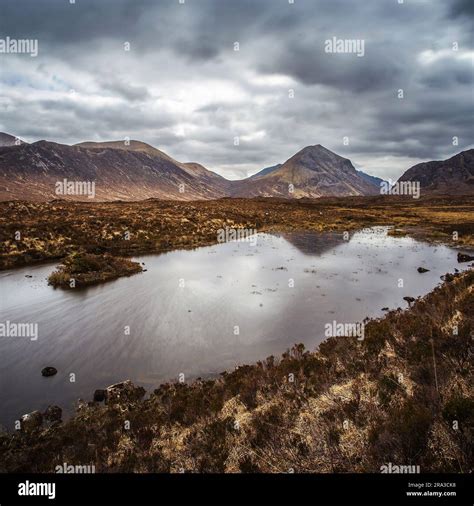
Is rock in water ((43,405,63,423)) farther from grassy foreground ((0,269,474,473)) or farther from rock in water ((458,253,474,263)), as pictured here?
rock in water ((458,253,474,263))

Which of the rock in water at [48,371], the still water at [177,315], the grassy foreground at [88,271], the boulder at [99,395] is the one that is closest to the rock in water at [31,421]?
the still water at [177,315]

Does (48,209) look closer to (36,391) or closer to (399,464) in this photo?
(36,391)

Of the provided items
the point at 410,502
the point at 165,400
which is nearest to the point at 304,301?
the point at 165,400

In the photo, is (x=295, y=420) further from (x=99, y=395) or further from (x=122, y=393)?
(x=99, y=395)

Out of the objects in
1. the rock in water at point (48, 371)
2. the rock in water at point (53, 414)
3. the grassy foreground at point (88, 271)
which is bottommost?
the rock in water at point (53, 414)

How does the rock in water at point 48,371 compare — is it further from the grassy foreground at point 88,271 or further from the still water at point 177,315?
the grassy foreground at point 88,271

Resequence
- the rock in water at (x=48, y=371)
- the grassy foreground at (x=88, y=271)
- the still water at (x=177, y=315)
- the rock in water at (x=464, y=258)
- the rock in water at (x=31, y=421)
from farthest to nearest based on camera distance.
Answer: the rock in water at (x=464, y=258) → the grassy foreground at (x=88, y=271) → the still water at (x=177, y=315) → the rock in water at (x=48, y=371) → the rock in water at (x=31, y=421)

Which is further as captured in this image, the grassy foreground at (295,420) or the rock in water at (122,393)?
the rock in water at (122,393)
